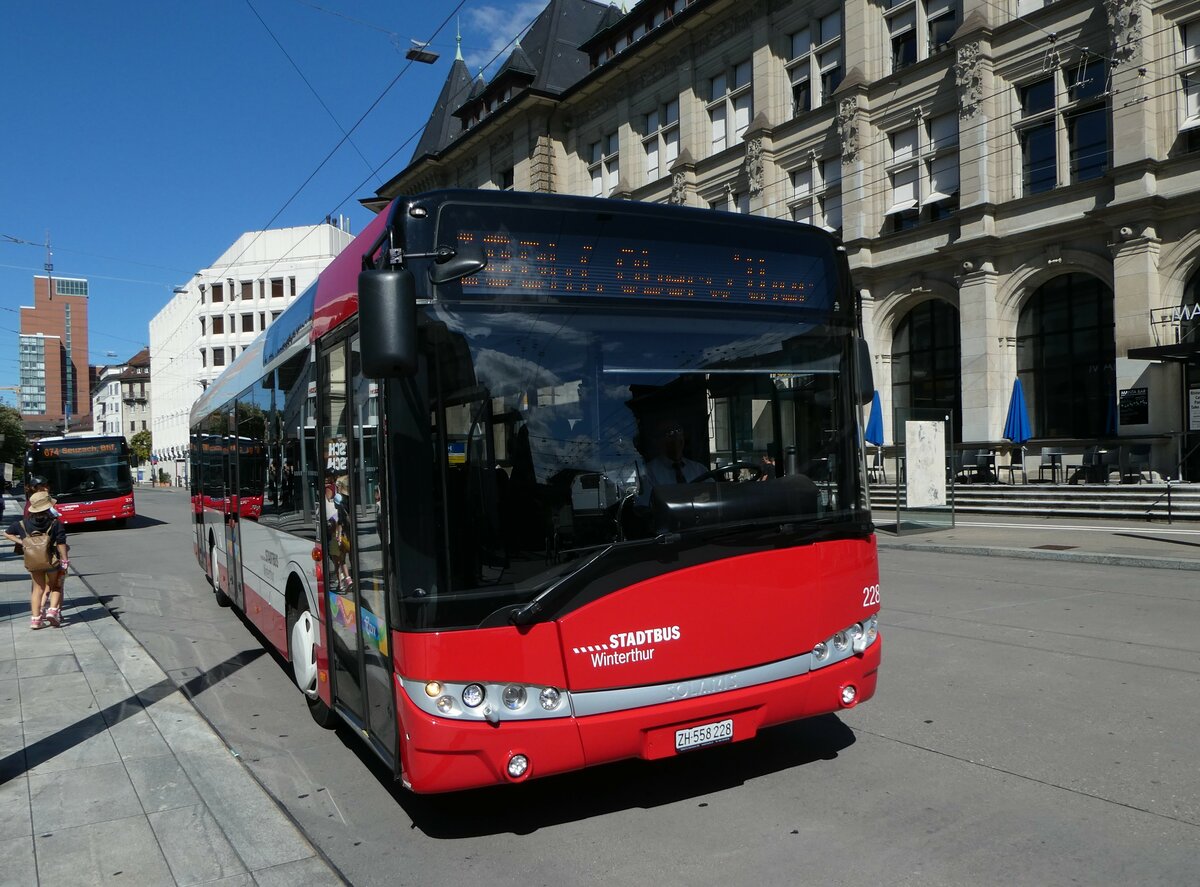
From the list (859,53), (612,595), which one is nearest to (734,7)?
(859,53)

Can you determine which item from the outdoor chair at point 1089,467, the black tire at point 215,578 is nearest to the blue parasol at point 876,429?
the outdoor chair at point 1089,467

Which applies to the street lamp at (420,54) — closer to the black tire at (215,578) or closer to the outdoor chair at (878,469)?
the black tire at (215,578)

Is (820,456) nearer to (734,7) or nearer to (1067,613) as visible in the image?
(1067,613)

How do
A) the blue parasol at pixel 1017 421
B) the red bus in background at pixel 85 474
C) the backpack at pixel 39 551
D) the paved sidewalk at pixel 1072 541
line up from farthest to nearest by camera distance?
the red bus in background at pixel 85 474 < the blue parasol at pixel 1017 421 < the paved sidewalk at pixel 1072 541 < the backpack at pixel 39 551

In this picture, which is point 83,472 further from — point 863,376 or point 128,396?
point 128,396

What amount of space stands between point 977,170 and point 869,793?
84.6 feet

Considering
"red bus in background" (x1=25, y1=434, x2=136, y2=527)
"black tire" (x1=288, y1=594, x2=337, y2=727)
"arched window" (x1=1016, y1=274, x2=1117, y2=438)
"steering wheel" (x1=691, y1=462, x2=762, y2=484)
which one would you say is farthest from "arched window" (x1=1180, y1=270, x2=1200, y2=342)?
"red bus in background" (x1=25, y1=434, x2=136, y2=527)

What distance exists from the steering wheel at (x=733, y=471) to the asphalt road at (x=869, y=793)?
5.20 feet

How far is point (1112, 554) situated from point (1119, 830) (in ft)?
36.9

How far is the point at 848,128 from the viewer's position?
30.0 meters

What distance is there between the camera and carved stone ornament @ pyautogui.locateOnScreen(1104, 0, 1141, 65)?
2277cm

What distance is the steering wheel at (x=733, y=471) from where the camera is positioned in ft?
14.5

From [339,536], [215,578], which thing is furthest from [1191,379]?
[339,536]

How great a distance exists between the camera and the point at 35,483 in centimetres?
1058
